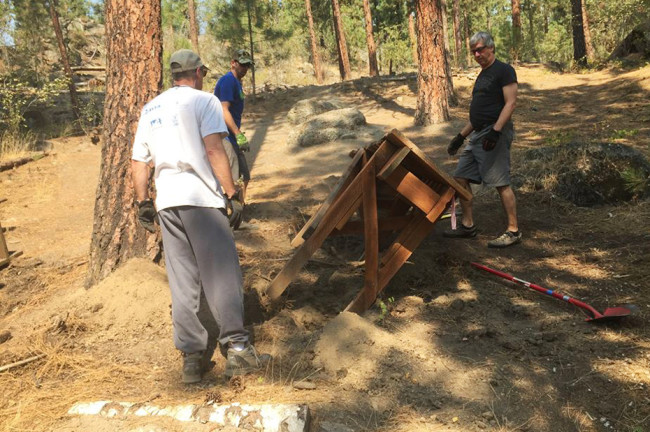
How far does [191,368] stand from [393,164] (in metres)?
1.83

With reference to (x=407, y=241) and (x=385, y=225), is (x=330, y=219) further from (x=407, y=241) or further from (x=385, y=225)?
(x=407, y=241)

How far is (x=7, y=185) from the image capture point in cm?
1017

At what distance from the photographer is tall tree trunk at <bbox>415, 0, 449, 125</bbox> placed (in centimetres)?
1032

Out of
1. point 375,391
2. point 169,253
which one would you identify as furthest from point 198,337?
point 375,391

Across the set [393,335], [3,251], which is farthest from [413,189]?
[3,251]

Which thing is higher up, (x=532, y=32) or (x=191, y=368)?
(x=532, y=32)

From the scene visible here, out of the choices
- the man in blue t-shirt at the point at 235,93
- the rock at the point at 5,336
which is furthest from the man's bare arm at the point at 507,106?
the rock at the point at 5,336

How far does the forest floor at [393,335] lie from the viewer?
8.71ft

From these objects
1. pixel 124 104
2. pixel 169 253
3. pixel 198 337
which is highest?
pixel 124 104

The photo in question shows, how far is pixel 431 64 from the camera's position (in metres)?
10.5

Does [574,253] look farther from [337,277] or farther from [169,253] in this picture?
[169,253]

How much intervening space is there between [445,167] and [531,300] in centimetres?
436

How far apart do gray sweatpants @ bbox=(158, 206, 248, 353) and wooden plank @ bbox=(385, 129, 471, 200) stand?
4.36ft

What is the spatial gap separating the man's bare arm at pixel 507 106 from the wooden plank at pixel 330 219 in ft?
4.86
